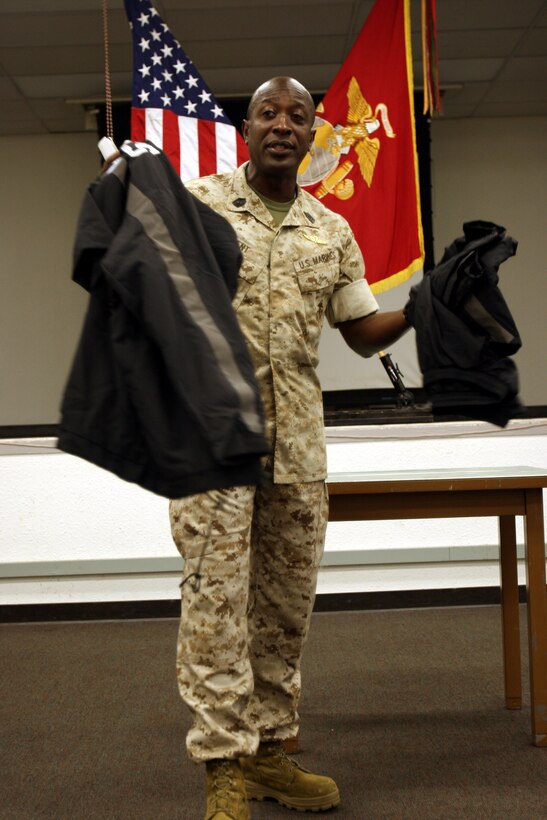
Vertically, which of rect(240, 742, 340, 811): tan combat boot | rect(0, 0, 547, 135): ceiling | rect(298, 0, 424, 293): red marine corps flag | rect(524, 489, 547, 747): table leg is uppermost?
rect(0, 0, 547, 135): ceiling

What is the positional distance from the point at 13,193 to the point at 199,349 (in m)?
6.16

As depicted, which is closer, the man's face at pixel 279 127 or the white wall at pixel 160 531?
the man's face at pixel 279 127

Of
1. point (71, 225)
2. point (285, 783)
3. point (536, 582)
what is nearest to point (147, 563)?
point (536, 582)

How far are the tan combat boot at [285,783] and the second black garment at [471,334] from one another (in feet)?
3.11

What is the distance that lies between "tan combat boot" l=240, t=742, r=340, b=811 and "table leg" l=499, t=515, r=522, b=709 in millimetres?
849

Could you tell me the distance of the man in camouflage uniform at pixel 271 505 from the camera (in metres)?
1.65

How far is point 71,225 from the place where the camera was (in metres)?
7.03

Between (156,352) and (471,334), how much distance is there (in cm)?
49

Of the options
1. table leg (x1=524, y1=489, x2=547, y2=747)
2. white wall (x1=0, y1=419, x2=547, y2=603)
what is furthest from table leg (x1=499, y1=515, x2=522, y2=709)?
white wall (x1=0, y1=419, x2=547, y2=603)

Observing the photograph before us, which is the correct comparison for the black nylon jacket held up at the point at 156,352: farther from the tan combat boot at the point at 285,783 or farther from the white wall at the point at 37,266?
the white wall at the point at 37,266

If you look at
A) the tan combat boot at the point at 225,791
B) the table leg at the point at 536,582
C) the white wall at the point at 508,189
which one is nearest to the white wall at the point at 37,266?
the white wall at the point at 508,189

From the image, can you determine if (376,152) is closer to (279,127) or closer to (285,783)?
(279,127)

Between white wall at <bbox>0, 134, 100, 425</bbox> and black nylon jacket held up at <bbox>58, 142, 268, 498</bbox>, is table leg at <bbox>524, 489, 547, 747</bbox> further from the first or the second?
white wall at <bbox>0, 134, 100, 425</bbox>

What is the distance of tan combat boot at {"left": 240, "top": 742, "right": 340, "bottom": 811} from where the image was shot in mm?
1918
